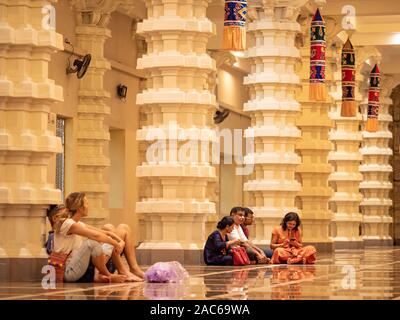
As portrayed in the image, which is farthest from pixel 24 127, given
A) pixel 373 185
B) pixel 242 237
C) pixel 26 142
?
pixel 373 185

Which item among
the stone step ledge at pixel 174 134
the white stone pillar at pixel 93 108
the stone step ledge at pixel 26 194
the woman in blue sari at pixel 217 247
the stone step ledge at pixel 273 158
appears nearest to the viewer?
the stone step ledge at pixel 26 194

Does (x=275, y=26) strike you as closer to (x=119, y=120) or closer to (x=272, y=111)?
(x=272, y=111)

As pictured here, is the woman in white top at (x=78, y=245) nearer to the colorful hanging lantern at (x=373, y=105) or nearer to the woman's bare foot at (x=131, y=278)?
the woman's bare foot at (x=131, y=278)

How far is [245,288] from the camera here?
15836mm

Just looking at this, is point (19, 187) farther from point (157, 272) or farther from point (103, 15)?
point (103, 15)

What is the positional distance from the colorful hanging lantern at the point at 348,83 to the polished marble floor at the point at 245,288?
1466 centimetres

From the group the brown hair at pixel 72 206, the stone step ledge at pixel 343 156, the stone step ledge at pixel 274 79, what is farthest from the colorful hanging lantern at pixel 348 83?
the brown hair at pixel 72 206

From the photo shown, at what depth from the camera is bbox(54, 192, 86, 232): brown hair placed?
648 inches

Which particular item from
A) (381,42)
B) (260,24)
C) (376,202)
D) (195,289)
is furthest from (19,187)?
(376,202)

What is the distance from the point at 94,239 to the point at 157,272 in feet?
3.60

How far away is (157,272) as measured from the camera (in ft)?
55.1

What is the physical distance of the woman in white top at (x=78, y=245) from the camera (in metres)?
16.4

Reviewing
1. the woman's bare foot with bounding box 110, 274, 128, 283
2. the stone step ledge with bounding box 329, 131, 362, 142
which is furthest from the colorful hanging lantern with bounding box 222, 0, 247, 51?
the stone step ledge with bounding box 329, 131, 362, 142

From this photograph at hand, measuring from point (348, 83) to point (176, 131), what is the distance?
40.3ft
